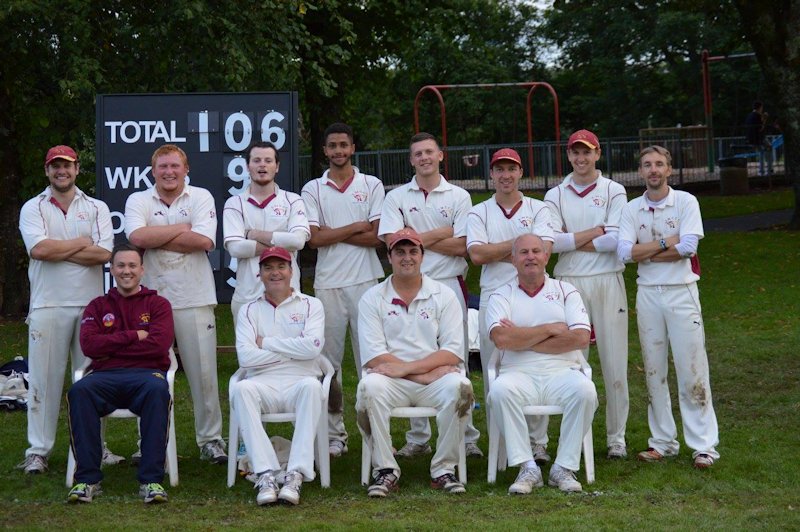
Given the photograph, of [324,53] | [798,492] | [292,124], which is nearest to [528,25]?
[324,53]

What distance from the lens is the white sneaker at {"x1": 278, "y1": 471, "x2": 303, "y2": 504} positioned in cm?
650

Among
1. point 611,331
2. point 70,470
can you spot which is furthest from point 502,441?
point 70,470

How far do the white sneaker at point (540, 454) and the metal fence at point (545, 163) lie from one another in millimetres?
16603

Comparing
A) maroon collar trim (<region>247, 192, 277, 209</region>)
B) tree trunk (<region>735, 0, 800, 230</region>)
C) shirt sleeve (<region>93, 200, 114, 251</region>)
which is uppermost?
tree trunk (<region>735, 0, 800, 230</region>)

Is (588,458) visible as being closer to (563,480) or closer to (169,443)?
(563,480)

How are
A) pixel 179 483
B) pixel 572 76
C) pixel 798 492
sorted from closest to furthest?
pixel 798 492, pixel 179 483, pixel 572 76

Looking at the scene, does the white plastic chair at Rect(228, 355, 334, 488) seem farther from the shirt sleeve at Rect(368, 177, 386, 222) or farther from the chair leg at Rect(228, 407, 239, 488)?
the shirt sleeve at Rect(368, 177, 386, 222)

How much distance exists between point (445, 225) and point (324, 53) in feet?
28.3

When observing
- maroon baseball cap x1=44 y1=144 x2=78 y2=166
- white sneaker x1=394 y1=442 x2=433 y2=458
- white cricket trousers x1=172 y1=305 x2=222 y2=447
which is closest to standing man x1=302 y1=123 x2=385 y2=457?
white sneaker x1=394 y1=442 x2=433 y2=458

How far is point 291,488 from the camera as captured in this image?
21.5ft

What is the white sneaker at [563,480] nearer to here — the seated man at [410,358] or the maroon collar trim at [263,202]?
the seated man at [410,358]

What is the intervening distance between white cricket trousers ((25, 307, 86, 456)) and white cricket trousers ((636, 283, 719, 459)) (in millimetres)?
3592

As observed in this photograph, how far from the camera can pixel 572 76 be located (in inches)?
1628

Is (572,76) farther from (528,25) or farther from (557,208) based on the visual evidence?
(557,208)
